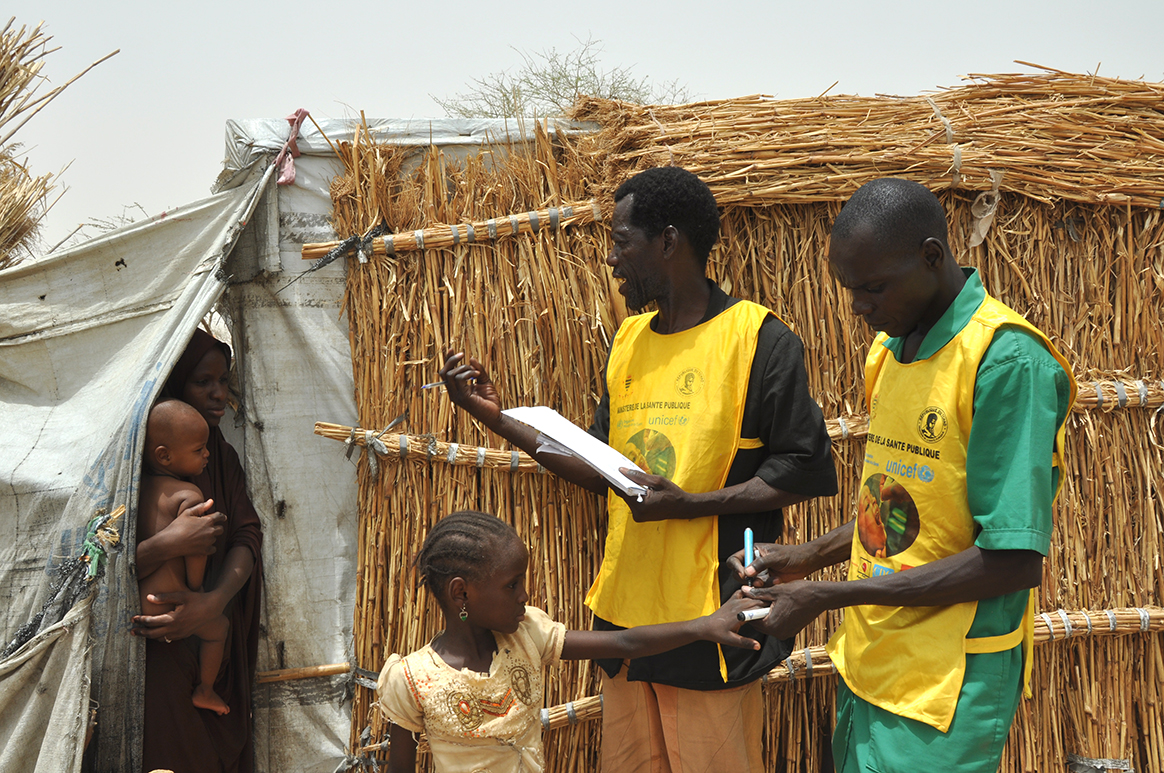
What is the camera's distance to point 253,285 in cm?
325

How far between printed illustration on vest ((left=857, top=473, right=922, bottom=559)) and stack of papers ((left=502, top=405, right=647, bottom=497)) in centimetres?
56

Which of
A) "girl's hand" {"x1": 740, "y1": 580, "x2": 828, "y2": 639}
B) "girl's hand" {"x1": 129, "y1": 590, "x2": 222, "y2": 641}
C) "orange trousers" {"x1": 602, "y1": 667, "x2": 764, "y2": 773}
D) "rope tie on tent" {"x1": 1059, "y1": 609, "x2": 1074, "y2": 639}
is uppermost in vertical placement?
"girl's hand" {"x1": 740, "y1": 580, "x2": 828, "y2": 639}

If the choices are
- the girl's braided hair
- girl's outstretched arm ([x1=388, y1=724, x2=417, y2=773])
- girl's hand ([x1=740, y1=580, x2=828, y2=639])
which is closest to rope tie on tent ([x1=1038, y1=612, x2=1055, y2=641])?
girl's hand ([x1=740, y1=580, x2=828, y2=639])

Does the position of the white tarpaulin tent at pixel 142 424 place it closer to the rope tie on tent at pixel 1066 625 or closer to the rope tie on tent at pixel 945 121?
the rope tie on tent at pixel 945 121

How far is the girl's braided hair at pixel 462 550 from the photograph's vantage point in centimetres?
226

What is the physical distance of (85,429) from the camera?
282 centimetres

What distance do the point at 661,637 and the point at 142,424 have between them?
1675mm

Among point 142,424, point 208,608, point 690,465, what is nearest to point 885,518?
point 690,465

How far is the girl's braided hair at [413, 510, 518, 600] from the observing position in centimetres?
226

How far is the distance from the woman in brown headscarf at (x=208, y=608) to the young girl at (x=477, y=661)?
0.78 meters

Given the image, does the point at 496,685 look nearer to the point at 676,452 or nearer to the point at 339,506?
the point at 676,452

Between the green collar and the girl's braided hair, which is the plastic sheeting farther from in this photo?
the green collar

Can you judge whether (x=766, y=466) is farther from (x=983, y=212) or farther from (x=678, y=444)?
(x=983, y=212)

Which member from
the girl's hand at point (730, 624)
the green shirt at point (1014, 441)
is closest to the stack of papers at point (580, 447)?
the girl's hand at point (730, 624)
